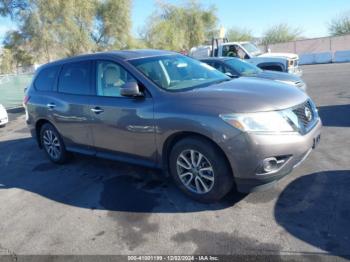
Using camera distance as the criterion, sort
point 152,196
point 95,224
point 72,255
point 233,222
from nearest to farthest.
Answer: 1. point 72,255
2. point 233,222
3. point 95,224
4. point 152,196

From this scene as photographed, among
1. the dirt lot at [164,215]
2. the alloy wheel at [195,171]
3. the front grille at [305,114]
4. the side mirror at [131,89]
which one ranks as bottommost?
the dirt lot at [164,215]

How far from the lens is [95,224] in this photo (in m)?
3.72

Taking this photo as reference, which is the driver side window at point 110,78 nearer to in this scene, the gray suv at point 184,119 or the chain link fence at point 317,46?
the gray suv at point 184,119

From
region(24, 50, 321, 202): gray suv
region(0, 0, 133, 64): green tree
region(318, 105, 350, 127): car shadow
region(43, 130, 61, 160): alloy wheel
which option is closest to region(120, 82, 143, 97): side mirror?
region(24, 50, 321, 202): gray suv

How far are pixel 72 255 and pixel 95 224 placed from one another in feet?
1.82

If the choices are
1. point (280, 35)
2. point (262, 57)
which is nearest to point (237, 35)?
point (280, 35)

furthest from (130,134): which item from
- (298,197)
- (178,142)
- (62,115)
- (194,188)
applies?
(298,197)

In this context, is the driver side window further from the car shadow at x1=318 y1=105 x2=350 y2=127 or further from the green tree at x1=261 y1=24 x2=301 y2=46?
the green tree at x1=261 y1=24 x2=301 y2=46

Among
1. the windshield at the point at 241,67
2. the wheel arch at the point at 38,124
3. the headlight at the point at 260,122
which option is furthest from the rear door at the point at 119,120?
the windshield at the point at 241,67

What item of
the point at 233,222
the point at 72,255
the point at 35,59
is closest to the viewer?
the point at 72,255

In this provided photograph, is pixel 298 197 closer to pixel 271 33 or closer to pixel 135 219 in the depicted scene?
pixel 135 219

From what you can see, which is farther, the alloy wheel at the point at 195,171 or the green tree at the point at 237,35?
the green tree at the point at 237,35

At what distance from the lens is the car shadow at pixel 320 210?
3.00 m

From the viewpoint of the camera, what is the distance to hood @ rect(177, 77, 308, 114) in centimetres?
345
